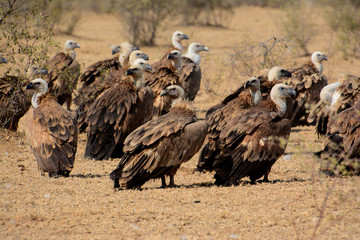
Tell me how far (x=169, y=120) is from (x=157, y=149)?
541 mm

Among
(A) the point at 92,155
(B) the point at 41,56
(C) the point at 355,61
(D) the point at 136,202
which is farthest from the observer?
(C) the point at 355,61

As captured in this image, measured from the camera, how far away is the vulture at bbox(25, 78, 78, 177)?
8148 mm

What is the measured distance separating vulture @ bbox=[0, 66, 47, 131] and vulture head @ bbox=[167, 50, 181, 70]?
114 inches

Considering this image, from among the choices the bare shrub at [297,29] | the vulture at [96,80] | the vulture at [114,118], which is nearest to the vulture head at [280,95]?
the vulture at [114,118]

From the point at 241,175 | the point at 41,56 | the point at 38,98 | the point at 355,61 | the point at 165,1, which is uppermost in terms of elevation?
the point at 165,1

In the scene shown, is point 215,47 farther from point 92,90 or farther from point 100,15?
point 100,15

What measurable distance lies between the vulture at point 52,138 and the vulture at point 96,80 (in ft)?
8.73

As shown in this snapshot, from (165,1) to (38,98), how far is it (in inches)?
598

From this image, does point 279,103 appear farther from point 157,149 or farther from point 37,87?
point 37,87

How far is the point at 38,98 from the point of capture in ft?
31.0

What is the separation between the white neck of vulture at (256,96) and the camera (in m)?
9.89

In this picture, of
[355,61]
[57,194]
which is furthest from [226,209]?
[355,61]

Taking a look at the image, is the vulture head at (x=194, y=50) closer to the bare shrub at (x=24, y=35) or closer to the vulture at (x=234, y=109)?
the bare shrub at (x=24, y=35)

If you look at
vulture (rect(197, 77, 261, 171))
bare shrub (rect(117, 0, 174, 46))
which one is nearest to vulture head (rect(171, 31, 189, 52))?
vulture (rect(197, 77, 261, 171))
